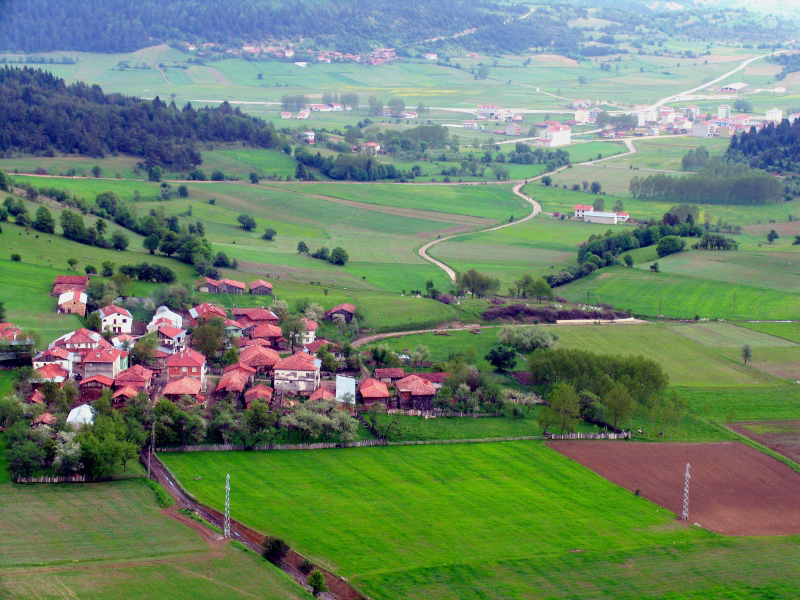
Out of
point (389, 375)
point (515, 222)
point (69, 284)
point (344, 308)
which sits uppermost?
point (515, 222)

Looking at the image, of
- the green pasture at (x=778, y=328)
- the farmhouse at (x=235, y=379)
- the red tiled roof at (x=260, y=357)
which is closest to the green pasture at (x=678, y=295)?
the green pasture at (x=778, y=328)

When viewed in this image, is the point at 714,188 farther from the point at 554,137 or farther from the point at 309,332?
the point at 309,332

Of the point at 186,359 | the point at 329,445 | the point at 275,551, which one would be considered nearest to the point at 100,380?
the point at 186,359

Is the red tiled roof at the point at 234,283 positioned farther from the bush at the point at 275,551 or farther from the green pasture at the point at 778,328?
the bush at the point at 275,551

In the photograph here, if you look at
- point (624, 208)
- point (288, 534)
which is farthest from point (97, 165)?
point (288, 534)

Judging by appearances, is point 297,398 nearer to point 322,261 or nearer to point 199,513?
point 199,513

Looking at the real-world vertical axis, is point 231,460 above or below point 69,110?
below

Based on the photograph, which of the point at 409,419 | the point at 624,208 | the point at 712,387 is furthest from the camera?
the point at 624,208
